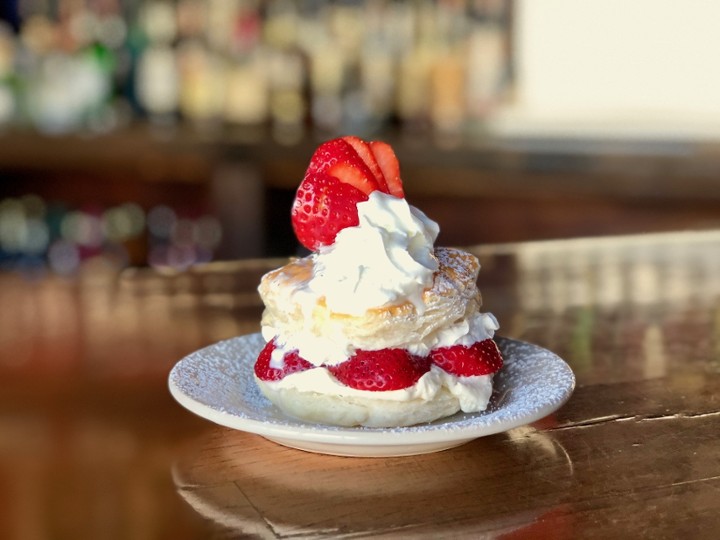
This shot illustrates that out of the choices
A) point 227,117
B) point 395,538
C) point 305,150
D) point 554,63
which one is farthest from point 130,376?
point 554,63

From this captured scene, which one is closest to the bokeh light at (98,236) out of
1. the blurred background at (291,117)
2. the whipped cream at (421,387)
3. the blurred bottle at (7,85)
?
the blurred background at (291,117)

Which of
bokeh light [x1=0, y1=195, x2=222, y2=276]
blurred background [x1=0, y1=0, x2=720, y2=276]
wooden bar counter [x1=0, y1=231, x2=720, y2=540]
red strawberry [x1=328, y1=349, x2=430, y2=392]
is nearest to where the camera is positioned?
wooden bar counter [x1=0, y1=231, x2=720, y2=540]

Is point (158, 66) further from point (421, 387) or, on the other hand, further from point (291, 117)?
point (421, 387)

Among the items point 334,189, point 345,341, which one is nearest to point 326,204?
point 334,189

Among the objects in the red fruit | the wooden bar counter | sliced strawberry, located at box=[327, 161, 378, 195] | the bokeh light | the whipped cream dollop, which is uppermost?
sliced strawberry, located at box=[327, 161, 378, 195]

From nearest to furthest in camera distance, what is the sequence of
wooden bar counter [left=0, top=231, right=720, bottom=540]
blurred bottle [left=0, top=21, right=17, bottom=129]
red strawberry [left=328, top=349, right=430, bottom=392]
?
wooden bar counter [left=0, top=231, right=720, bottom=540], red strawberry [left=328, top=349, right=430, bottom=392], blurred bottle [left=0, top=21, right=17, bottom=129]

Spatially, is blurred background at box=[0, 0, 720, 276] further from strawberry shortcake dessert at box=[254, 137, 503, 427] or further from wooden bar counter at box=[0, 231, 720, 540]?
strawberry shortcake dessert at box=[254, 137, 503, 427]

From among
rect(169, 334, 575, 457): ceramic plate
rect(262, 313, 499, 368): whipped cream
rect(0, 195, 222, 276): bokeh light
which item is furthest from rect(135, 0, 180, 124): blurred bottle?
rect(262, 313, 499, 368): whipped cream
